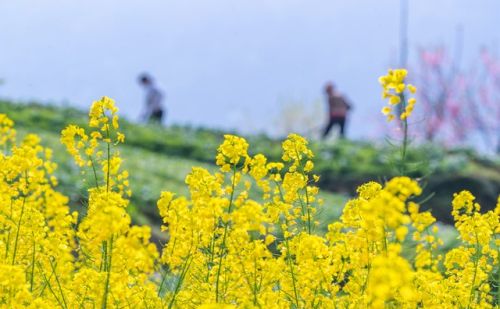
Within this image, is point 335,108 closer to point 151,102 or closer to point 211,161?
point 211,161

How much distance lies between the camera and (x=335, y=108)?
20.8 metres

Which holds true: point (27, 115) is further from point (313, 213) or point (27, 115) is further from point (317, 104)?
point (317, 104)

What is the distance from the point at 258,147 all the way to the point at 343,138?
2427 mm

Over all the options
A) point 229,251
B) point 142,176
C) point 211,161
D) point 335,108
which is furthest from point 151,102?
point 229,251

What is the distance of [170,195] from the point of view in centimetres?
424

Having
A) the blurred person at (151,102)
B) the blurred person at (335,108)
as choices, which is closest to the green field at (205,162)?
the blurred person at (151,102)

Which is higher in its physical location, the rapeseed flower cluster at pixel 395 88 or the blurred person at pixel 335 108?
the rapeseed flower cluster at pixel 395 88

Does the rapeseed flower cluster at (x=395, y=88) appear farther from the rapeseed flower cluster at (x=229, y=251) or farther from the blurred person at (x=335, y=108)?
the blurred person at (x=335, y=108)

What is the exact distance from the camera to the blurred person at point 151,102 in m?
20.7

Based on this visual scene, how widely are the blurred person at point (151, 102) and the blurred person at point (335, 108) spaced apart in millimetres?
4023

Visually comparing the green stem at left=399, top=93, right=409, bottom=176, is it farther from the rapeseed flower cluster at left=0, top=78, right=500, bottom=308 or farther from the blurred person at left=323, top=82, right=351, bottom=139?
the blurred person at left=323, top=82, right=351, bottom=139

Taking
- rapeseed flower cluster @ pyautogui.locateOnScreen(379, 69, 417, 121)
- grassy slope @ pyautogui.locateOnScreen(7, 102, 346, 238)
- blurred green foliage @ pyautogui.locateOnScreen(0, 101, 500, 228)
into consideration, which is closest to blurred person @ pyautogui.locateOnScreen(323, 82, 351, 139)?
blurred green foliage @ pyautogui.locateOnScreen(0, 101, 500, 228)

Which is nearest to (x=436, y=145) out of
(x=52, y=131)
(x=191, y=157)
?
(x=191, y=157)

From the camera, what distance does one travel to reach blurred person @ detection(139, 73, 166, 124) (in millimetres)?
20672
